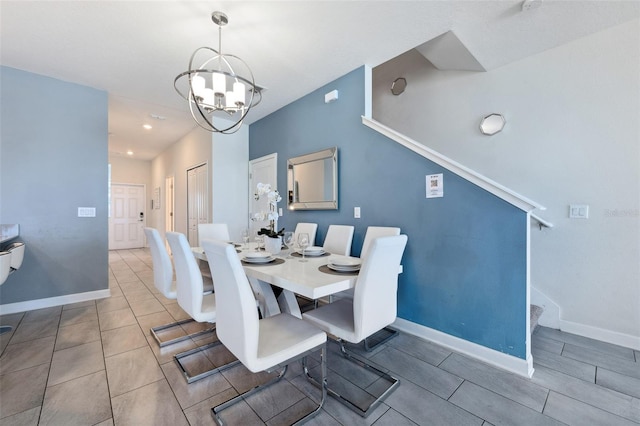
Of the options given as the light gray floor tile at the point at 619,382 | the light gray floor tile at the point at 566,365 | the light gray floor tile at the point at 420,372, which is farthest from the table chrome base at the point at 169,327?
the light gray floor tile at the point at 619,382

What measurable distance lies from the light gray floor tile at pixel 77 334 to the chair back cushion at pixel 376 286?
2.41 m

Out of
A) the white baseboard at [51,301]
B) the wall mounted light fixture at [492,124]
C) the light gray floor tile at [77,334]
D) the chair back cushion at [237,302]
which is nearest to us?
the chair back cushion at [237,302]

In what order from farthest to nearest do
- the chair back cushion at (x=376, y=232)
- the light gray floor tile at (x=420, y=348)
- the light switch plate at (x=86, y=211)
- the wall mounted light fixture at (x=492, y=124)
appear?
the light switch plate at (x=86, y=211) → the wall mounted light fixture at (x=492, y=124) → the chair back cushion at (x=376, y=232) → the light gray floor tile at (x=420, y=348)

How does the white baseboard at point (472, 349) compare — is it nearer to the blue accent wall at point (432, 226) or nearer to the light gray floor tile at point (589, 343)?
the blue accent wall at point (432, 226)

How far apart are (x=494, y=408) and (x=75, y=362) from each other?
284cm

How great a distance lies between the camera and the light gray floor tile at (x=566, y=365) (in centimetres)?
177

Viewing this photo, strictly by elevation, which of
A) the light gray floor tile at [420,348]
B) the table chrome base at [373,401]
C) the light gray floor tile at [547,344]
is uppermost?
the table chrome base at [373,401]

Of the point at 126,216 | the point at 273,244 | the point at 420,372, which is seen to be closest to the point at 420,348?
the point at 420,372

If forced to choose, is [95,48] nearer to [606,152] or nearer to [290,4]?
[290,4]

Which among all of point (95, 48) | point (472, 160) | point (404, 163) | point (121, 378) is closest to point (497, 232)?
point (404, 163)

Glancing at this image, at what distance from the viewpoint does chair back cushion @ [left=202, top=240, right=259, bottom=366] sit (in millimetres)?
1151

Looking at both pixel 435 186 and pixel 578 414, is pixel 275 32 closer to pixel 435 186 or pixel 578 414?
pixel 435 186

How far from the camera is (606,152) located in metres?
2.26

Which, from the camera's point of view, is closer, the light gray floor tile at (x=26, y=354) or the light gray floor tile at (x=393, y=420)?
the light gray floor tile at (x=393, y=420)
